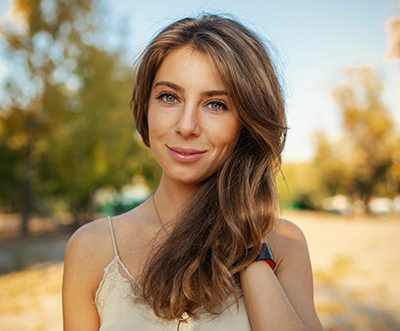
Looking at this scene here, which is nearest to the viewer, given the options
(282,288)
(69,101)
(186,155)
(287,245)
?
(282,288)

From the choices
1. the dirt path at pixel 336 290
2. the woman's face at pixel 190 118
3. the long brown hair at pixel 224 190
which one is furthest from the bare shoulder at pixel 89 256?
the dirt path at pixel 336 290

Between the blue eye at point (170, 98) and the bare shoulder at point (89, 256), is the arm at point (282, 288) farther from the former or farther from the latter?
the blue eye at point (170, 98)

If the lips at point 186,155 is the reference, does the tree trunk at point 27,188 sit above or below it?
below

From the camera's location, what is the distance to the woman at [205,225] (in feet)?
4.76

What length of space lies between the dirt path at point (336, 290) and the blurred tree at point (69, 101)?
3.82 meters

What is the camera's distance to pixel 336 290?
23.3ft

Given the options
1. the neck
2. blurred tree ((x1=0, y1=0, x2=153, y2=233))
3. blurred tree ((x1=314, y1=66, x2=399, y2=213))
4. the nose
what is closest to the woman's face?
the nose

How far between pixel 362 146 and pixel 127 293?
25.8m

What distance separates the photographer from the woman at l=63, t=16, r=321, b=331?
145 cm

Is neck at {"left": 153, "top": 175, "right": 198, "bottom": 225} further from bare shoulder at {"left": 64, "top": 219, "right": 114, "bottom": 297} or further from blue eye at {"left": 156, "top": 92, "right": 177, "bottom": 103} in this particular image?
blue eye at {"left": 156, "top": 92, "right": 177, "bottom": 103}

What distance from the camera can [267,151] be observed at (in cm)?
177

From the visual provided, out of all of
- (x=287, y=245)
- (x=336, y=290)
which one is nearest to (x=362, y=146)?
(x=336, y=290)

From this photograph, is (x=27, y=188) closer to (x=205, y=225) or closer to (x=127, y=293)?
(x=127, y=293)

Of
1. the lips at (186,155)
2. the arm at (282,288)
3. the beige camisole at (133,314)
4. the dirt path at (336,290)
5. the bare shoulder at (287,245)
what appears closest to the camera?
the arm at (282,288)
